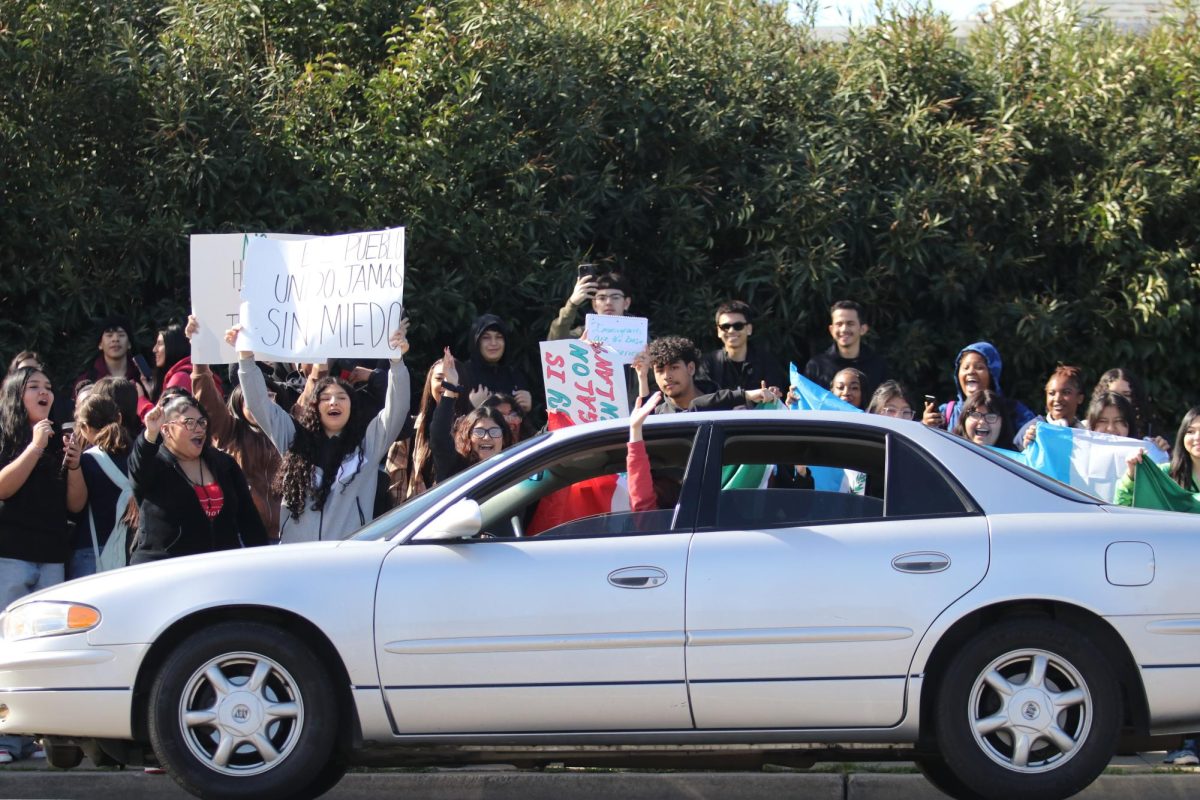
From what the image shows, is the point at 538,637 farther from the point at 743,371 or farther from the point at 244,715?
the point at 743,371

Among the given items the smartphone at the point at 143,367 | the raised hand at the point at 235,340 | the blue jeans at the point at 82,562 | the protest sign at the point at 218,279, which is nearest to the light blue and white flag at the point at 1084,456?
the raised hand at the point at 235,340

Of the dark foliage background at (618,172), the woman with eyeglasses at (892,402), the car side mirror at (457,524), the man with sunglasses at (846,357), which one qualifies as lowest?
the car side mirror at (457,524)

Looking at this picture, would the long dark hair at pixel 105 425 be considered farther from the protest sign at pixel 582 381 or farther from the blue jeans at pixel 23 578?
the protest sign at pixel 582 381

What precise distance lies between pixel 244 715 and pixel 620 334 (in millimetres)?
3880

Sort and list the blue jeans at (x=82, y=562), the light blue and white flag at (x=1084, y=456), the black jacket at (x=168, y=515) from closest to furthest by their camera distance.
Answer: the black jacket at (x=168, y=515) < the light blue and white flag at (x=1084, y=456) < the blue jeans at (x=82, y=562)

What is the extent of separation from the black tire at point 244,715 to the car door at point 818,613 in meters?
1.46

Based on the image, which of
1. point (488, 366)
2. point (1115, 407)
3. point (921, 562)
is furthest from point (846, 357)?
point (921, 562)

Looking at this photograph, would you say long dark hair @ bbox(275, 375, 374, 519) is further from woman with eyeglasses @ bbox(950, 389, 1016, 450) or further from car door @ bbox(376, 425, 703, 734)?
woman with eyeglasses @ bbox(950, 389, 1016, 450)

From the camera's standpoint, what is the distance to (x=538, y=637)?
18.5 ft

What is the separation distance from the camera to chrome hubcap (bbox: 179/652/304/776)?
577 centimetres

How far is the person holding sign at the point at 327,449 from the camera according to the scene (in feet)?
25.9

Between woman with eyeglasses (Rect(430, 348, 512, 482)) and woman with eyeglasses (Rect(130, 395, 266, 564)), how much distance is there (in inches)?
44.7

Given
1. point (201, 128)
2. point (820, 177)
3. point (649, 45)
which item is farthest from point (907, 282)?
point (201, 128)

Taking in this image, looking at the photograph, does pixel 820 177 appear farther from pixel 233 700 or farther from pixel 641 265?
pixel 233 700
